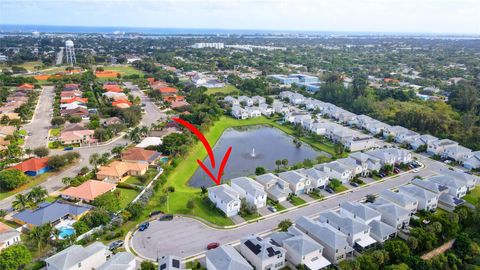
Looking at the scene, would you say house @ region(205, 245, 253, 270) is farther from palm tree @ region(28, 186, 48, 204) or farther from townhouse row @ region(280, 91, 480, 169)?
townhouse row @ region(280, 91, 480, 169)

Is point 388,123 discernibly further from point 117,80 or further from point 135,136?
point 117,80

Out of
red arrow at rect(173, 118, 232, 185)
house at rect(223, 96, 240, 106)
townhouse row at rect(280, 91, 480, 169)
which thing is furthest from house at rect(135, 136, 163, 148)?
townhouse row at rect(280, 91, 480, 169)

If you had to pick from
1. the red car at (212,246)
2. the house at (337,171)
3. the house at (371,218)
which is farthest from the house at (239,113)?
the red car at (212,246)

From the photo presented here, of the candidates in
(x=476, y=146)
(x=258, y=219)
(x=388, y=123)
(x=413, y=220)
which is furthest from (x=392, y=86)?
Answer: (x=258, y=219)

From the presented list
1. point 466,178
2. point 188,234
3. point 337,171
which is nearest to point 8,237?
point 188,234

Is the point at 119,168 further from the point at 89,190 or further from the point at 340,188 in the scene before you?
the point at 340,188
